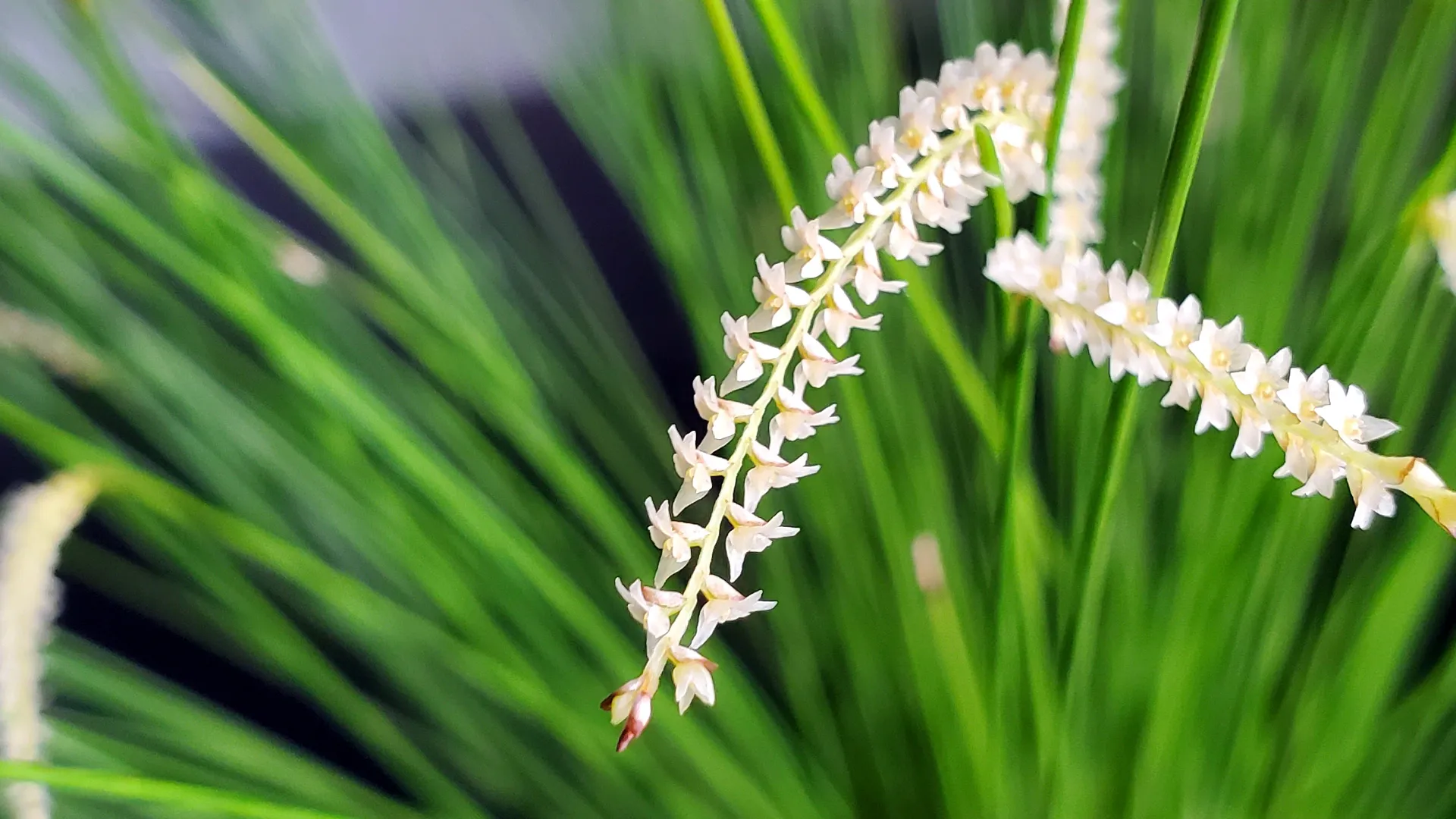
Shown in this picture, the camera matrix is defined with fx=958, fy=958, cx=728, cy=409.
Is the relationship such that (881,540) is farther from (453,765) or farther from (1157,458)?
(453,765)

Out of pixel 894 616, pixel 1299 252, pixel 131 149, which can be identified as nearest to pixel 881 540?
pixel 894 616

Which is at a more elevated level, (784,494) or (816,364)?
(784,494)

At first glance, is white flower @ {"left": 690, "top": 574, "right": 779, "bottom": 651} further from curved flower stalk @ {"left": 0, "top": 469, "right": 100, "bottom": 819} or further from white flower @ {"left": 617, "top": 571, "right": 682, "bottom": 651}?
curved flower stalk @ {"left": 0, "top": 469, "right": 100, "bottom": 819}

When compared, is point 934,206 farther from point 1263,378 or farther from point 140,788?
point 140,788

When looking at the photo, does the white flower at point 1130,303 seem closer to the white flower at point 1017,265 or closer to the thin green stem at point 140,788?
the white flower at point 1017,265

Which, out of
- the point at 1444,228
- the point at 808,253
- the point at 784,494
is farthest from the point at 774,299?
the point at 784,494

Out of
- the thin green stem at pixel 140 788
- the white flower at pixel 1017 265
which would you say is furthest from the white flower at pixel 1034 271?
the thin green stem at pixel 140 788
